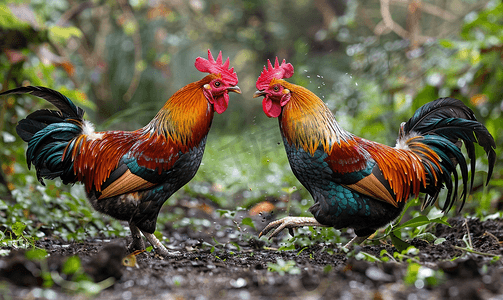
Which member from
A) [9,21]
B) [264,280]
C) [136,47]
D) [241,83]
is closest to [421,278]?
[264,280]

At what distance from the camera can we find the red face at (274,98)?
11.0ft

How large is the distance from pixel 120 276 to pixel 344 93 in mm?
6107

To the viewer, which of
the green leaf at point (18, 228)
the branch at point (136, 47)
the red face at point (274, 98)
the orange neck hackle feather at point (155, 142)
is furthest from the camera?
the branch at point (136, 47)

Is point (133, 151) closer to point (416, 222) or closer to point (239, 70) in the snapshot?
point (416, 222)

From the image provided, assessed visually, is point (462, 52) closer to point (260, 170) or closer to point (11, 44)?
point (260, 170)

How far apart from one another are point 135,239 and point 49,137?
1226mm

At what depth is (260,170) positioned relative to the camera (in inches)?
271

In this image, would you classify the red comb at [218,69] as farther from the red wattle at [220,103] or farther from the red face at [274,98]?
the red face at [274,98]

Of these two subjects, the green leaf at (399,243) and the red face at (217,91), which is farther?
the red face at (217,91)

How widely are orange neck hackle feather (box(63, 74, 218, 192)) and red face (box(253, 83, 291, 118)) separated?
53 centimetres

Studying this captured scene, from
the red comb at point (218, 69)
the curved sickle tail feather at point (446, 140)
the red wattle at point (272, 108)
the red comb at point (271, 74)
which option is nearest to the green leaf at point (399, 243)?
the curved sickle tail feather at point (446, 140)

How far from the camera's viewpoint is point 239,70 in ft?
40.7

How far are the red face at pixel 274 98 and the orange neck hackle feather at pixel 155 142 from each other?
0.53 m

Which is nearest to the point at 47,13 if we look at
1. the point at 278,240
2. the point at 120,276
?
the point at 278,240
